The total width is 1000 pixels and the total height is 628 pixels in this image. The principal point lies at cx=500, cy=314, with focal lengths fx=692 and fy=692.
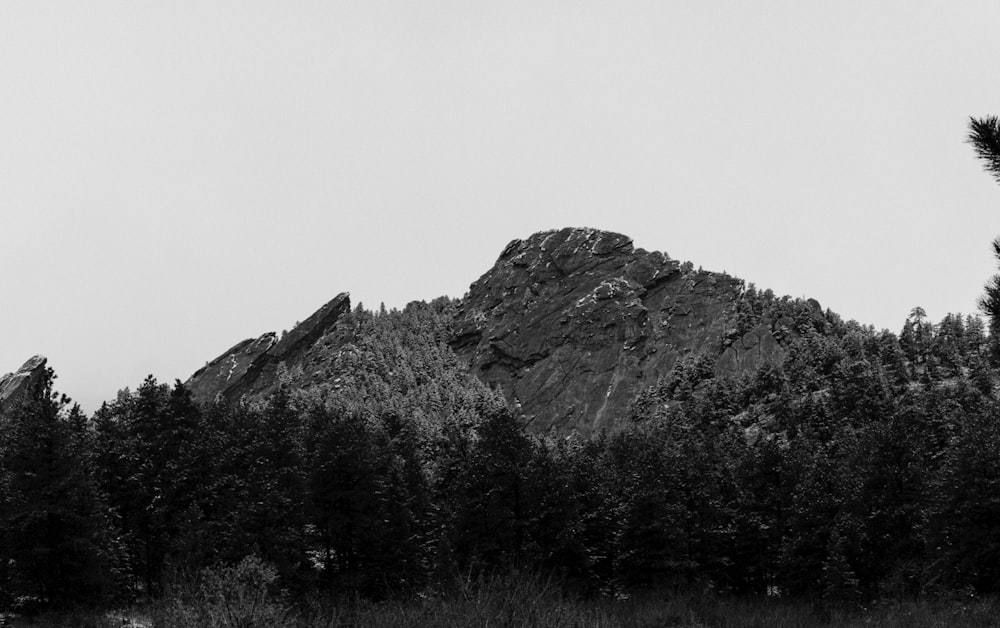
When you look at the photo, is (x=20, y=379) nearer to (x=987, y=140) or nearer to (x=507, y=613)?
(x=507, y=613)

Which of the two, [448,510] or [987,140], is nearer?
[987,140]

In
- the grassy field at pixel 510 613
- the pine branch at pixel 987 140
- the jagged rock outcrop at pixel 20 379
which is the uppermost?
the jagged rock outcrop at pixel 20 379

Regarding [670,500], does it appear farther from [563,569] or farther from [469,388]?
[469,388]

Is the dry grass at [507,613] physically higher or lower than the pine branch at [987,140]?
lower

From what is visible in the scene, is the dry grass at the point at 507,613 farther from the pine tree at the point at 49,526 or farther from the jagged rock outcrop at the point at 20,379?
the jagged rock outcrop at the point at 20,379

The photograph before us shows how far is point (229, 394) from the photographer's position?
196 meters

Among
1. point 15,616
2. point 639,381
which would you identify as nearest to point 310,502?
point 15,616

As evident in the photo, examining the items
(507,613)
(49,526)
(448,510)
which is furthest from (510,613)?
(448,510)

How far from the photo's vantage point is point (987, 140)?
620 centimetres

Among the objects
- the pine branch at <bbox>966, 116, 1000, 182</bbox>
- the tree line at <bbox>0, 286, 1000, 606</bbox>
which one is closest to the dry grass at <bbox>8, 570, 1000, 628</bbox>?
the tree line at <bbox>0, 286, 1000, 606</bbox>

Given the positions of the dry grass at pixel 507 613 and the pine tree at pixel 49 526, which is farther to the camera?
the pine tree at pixel 49 526

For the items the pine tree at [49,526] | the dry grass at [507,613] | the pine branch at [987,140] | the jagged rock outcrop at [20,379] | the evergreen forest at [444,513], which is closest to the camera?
the pine branch at [987,140]

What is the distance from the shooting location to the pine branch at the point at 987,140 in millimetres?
6129

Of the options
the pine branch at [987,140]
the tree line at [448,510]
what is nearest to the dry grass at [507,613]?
the tree line at [448,510]
